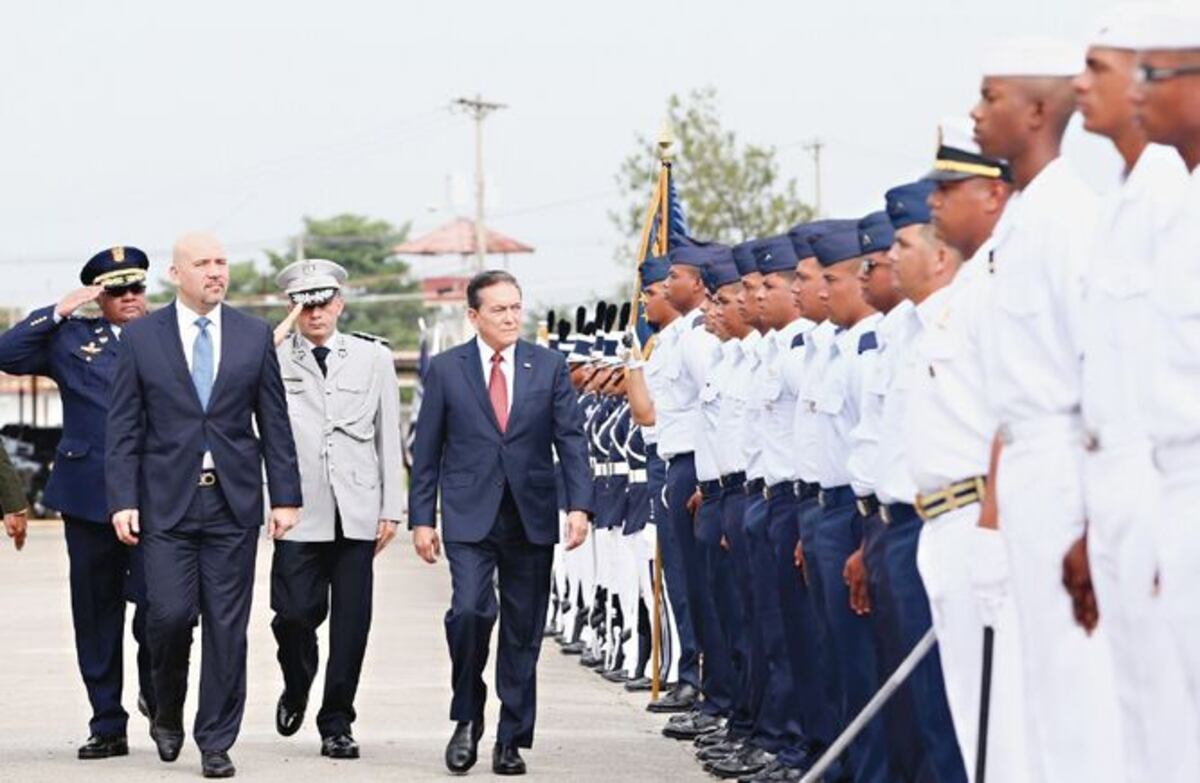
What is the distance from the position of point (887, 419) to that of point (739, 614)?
3.86 metres

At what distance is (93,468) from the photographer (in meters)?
13.2

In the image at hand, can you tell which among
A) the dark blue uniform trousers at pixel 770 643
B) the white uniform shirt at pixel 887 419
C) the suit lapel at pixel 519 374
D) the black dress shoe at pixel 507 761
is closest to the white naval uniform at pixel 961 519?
the white uniform shirt at pixel 887 419

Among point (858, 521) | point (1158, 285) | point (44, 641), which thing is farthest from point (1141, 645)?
point (44, 641)

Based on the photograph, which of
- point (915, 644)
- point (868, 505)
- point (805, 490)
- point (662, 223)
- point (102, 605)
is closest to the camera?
point (915, 644)

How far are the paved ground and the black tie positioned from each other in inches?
67.5

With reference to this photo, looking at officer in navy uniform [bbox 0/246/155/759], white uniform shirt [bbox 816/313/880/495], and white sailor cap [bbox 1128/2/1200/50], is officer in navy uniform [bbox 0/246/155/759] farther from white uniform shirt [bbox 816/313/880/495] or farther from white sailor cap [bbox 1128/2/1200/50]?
white sailor cap [bbox 1128/2/1200/50]

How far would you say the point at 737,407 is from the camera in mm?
12703

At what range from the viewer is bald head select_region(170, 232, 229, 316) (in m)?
12.7

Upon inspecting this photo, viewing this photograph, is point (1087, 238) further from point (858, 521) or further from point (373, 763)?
point (373, 763)

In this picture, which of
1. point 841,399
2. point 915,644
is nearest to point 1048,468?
point 915,644

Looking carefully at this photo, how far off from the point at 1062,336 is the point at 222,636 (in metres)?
6.16

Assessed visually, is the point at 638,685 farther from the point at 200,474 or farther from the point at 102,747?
the point at 200,474

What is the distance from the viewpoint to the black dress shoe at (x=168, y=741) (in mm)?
12719

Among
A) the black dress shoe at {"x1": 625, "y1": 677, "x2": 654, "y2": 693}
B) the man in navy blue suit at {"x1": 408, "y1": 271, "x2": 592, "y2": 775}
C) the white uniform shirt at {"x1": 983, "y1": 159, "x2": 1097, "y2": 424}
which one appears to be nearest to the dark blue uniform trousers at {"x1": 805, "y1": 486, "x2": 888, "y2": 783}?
the man in navy blue suit at {"x1": 408, "y1": 271, "x2": 592, "y2": 775}
